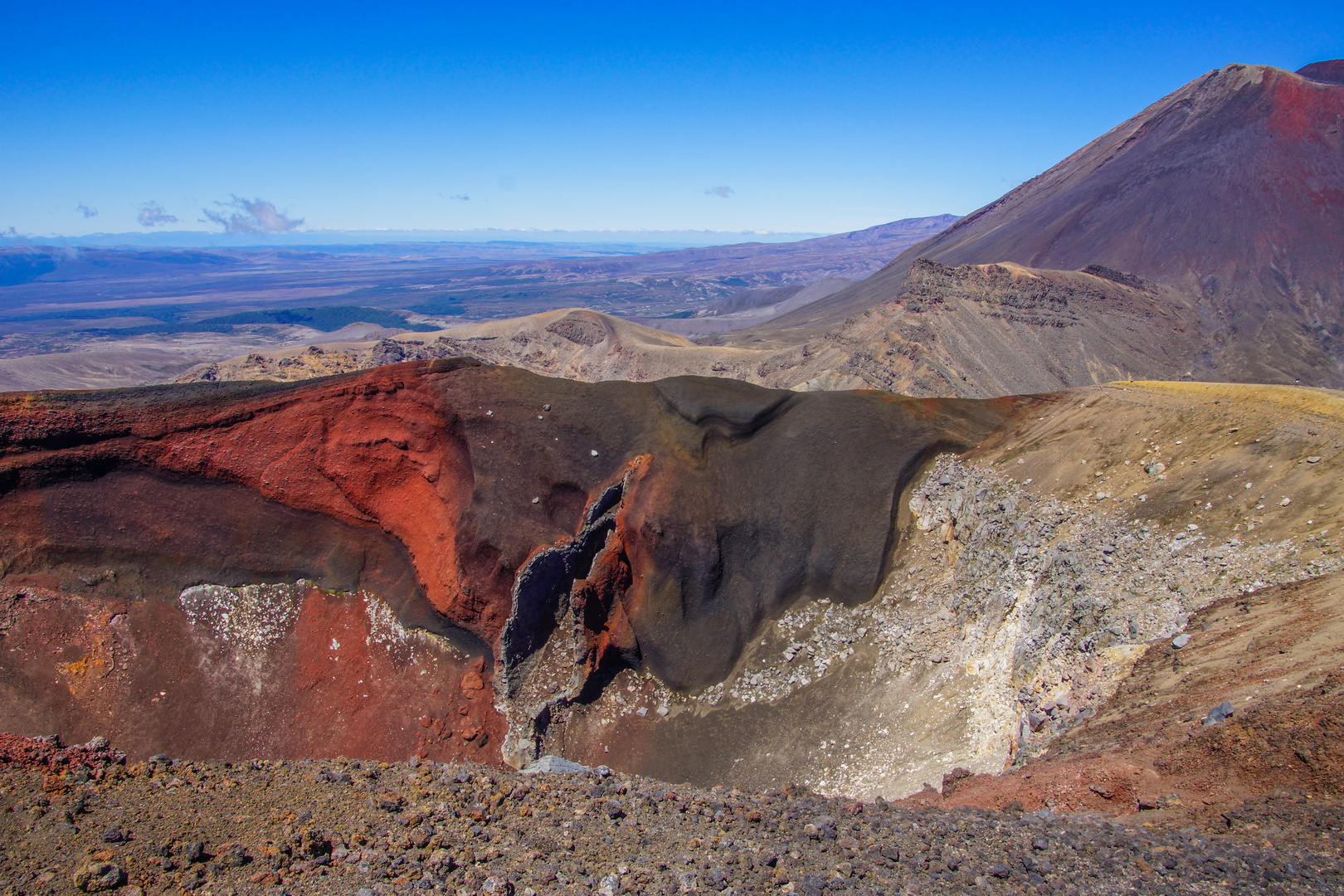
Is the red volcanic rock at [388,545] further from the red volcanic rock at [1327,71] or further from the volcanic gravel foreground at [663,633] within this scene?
the red volcanic rock at [1327,71]

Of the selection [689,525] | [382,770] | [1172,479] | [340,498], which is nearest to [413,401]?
[340,498]

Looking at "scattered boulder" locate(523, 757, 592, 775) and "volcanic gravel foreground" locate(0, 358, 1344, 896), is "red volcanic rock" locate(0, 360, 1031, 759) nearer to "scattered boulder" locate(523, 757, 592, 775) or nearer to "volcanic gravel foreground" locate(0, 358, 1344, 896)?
"volcanic gravel foreground" locate(0, 358, 1344, 896)

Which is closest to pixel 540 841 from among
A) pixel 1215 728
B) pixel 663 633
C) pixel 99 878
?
pixel 99 878

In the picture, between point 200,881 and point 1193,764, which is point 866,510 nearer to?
point 1193,764

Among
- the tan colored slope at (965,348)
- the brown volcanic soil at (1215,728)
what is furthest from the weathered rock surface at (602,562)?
the tan colored slope at (965,348)

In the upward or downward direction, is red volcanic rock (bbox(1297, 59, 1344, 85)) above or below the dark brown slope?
above

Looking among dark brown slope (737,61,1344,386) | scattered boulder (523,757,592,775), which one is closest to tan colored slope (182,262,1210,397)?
dark brown slope (737,61,1344,386)
